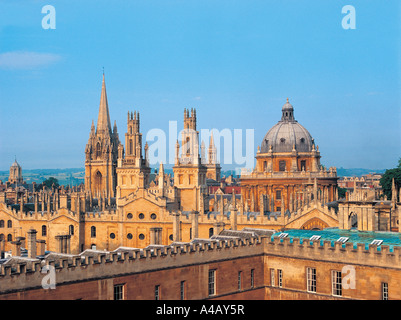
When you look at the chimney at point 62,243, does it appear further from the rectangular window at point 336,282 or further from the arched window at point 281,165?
the arched window at point 281,165

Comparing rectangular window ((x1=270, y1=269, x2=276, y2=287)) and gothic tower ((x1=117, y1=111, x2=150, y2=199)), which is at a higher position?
gothic tower ((x1=117, y1=111, x2=150, y2=199))

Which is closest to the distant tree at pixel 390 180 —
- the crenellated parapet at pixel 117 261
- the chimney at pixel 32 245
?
the crenellated parapet at pixel 117 261

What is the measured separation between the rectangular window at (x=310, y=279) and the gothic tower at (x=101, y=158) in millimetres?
104215

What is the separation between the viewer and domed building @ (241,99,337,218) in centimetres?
8894

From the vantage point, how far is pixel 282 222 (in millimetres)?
66625

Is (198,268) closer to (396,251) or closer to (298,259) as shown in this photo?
(298,259)

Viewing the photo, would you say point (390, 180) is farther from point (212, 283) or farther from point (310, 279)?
point (212, 283)

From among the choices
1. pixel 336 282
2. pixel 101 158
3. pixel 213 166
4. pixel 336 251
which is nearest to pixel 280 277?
pixel 336 282

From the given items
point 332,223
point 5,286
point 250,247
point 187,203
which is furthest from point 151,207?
point 5,286

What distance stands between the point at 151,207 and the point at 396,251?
38791mm

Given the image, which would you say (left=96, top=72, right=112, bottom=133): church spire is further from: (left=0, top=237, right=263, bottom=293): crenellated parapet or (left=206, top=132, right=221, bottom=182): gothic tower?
(left=0, top=237, right=263, bottom=293): crenellated parapet

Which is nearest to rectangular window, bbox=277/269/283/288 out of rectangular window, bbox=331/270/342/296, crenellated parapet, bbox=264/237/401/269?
crenellated parapet, bbox=264/237/401/269

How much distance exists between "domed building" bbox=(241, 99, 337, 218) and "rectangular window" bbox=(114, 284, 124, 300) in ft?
154

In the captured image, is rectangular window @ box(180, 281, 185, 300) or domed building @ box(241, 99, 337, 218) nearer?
rectangular window @ box(180, 281, 185, 300)
